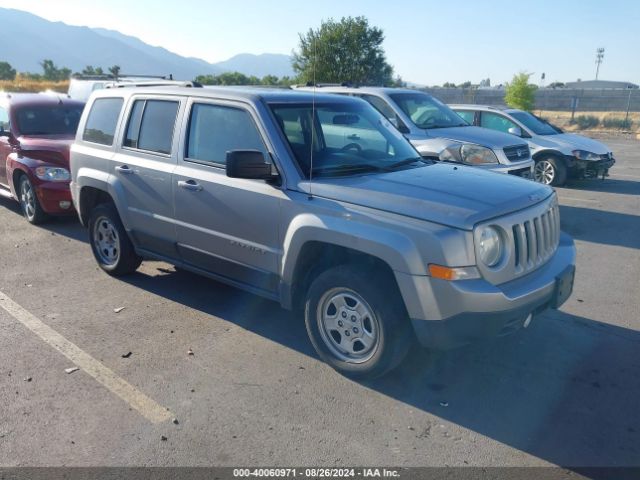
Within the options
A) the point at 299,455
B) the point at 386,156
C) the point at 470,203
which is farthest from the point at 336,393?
the point at 386,156

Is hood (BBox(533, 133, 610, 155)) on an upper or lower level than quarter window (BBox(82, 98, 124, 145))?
lower

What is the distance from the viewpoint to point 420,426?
3365 mm

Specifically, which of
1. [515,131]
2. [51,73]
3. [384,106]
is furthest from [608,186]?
[51,73]

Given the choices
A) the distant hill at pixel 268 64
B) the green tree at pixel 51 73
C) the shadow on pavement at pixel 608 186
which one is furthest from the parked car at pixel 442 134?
the green tree at pixel 51 73

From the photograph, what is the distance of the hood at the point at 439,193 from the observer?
341 cm

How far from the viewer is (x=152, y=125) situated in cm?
507

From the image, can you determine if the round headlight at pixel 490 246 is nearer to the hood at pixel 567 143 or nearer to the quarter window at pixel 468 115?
the hood at pixel 567 143

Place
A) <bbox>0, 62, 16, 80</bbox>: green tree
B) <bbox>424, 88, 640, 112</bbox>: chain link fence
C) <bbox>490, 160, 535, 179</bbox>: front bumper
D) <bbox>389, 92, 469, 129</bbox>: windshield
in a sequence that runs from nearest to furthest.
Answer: <bbox>490, 160, 535, 179</bbox>: front bumper, <bbox>389, 92, 469, 129</bbox>: windshield, <bbox>424, 88, 640, 112</bbox>: chain link fence, <bbox>0, 62, 16, 80</bbox>: green tree

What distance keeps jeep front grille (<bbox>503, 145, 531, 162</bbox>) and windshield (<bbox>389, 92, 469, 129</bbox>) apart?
98 centimetres

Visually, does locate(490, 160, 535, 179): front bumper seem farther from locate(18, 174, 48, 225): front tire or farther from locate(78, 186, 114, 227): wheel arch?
locate(18, 174, 48, 225): front tire

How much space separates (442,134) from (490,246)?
18.1 feet

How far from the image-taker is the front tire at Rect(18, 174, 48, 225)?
7.92 m

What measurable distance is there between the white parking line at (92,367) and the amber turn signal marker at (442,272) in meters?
1.87

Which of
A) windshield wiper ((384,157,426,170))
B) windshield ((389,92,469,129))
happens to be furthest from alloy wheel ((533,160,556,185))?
windshield wiper ((384,157,426,170))
